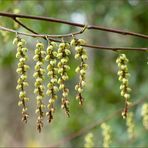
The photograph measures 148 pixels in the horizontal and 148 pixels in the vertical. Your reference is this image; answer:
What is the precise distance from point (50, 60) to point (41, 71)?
0.04m

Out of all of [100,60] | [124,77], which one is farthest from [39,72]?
[100,60]

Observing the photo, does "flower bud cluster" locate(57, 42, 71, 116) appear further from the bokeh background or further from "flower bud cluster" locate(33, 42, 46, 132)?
the bokeh background

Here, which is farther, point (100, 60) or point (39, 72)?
point (100, 60)

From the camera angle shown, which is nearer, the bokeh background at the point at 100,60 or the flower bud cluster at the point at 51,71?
the flower bud cluster at the point at 51,71

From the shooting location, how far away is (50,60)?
1.49 meters

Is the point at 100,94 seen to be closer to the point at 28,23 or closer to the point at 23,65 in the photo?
the point at 28,23

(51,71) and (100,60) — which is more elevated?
(100,60)

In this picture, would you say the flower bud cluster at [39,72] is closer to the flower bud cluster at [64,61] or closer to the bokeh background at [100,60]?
the flower bud cluster at [64,61]

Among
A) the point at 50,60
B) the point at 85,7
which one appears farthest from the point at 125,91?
the point at 85,7

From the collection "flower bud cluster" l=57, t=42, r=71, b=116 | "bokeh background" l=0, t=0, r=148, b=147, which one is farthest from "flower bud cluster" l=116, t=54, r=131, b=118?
"bokeh background" l=0, t=0, r=148, b=147

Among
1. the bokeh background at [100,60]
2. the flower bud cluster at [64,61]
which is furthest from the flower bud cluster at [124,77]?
the bokeh background at [100,60]

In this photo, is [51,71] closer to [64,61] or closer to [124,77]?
→ [64,61]

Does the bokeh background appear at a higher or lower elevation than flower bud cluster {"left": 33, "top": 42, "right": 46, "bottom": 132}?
higher

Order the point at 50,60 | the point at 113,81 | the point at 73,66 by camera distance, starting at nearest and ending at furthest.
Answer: the point at 50,60
the point at 73,66
the point at 113,81
